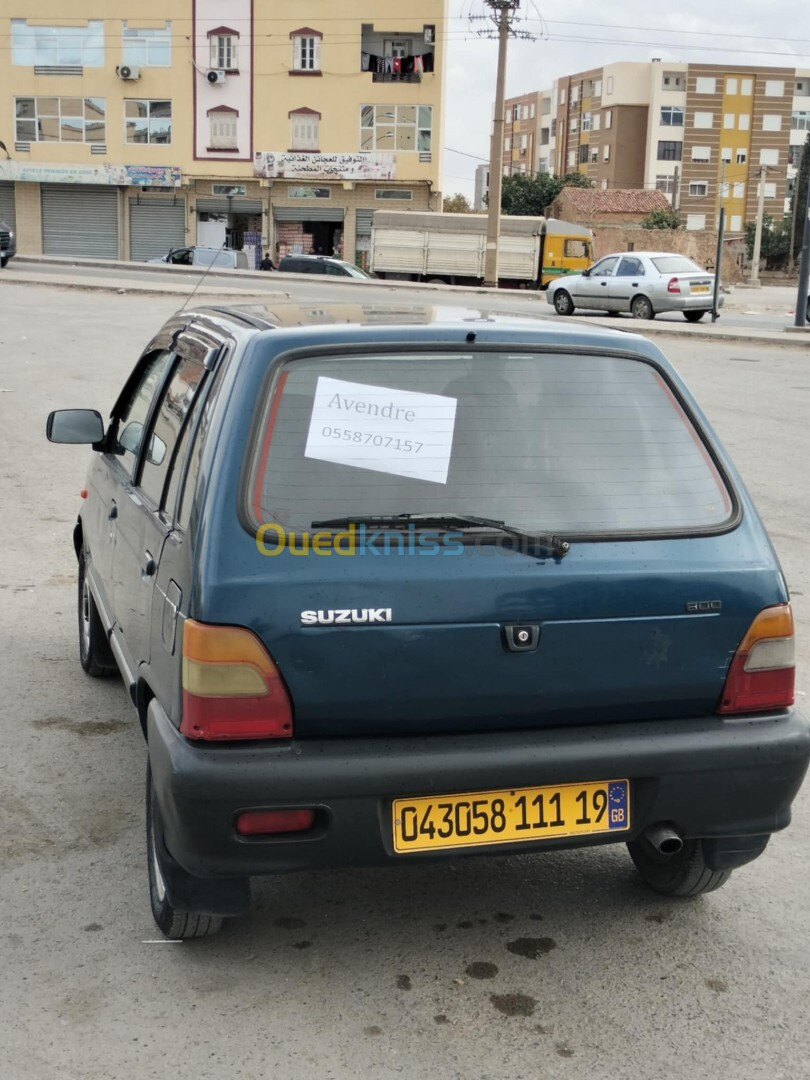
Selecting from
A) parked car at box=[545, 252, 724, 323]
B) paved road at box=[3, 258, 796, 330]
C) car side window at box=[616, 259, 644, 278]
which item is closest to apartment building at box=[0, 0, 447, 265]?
paved road at box=[3, 258, 796, 330]

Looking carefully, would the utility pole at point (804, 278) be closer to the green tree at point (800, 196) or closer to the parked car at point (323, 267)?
the parked car at point (323, 267)

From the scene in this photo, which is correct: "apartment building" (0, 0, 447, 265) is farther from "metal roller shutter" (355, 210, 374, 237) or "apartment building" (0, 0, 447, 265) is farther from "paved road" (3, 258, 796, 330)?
"paved road" (3, 258, 796, 330)

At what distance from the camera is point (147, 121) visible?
55906 millimetres

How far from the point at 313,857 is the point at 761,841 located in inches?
48.2

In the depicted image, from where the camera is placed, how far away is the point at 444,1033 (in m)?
3.07

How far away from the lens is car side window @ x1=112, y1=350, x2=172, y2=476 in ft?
14.9

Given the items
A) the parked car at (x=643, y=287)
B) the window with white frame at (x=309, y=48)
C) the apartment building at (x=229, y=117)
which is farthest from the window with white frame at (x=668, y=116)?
the parked car at (x=643, y=287)

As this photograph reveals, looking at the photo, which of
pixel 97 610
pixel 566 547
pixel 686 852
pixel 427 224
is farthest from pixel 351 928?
pixel 427 224

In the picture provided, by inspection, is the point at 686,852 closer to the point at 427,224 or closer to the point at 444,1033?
the point at 444,1033

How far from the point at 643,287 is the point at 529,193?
57.3 metres

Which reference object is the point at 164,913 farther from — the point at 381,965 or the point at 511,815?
the point at 511,815

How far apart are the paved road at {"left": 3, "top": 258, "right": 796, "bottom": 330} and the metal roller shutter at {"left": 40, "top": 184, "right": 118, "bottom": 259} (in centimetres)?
1711

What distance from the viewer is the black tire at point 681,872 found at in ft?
12.1

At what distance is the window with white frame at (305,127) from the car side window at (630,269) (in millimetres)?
29104
